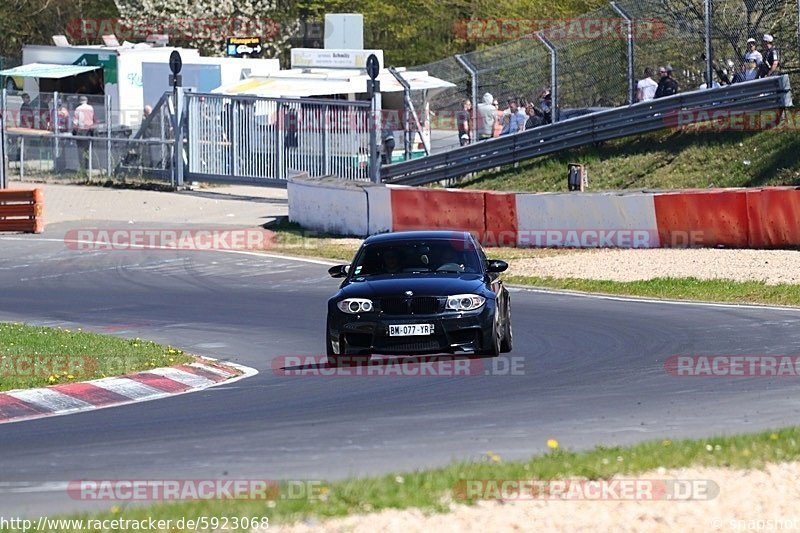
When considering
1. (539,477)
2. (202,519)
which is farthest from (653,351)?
(202,519)

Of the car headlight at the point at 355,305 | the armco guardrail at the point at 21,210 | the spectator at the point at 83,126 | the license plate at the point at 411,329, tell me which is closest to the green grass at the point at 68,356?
the car headlight at the point at 355,305

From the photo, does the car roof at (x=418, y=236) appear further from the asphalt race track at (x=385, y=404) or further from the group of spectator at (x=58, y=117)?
the group of spectator at (x=58, y=117)

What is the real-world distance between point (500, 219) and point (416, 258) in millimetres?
12032

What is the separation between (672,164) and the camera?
3052 centimetres

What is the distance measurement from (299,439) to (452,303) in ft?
13.0

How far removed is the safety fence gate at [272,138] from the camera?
3366 centimetres

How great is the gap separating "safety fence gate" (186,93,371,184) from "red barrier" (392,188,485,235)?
5976 mm

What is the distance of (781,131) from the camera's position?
29.5 meters

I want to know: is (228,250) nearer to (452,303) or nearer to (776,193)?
(776,193)

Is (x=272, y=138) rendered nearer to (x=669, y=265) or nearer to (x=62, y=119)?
(x=62, y=119)
